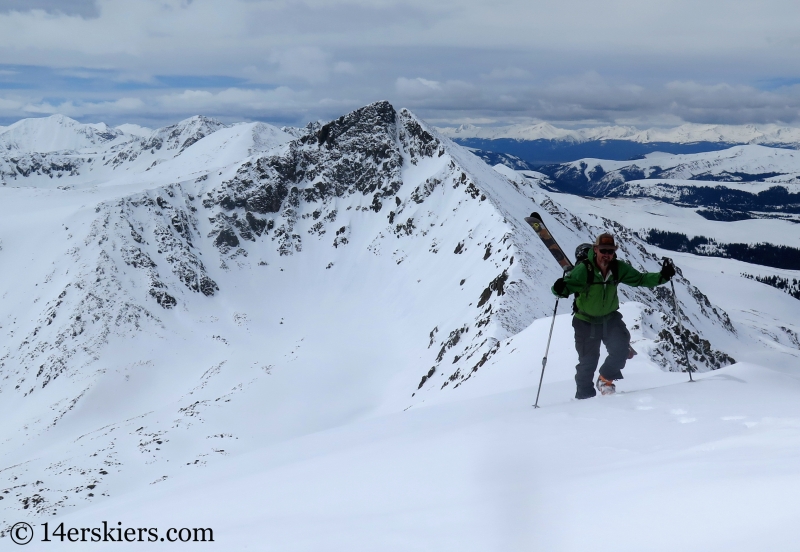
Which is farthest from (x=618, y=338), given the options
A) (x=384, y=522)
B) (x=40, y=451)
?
(x=40, y=451)

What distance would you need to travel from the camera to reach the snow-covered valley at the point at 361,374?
5453 millimetres

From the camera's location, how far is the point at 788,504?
3955 mm

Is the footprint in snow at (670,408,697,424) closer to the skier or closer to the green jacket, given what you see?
the skier

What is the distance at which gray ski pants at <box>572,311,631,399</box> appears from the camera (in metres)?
10.2

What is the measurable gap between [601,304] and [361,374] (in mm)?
51528

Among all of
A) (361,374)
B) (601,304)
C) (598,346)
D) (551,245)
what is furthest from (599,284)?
(361,374)

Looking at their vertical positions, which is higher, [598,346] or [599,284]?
[599,284]

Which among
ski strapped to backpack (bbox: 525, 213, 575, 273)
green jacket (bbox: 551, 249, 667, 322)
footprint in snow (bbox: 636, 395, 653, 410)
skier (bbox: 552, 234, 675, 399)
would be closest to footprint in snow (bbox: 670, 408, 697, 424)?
footprint in snow (bbox: 636, 395, 653, 410)

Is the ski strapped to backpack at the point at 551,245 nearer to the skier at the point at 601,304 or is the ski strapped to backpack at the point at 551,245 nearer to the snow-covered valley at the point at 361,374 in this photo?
the skier at the point at 601,304

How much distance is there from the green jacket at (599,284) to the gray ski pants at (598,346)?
21 cm

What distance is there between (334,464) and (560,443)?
361 cm

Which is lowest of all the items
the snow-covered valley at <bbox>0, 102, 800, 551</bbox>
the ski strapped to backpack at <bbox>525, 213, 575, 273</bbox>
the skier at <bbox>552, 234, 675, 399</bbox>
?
the snow-covered valley at <bbox>0, 102, 800, 551</bbox>

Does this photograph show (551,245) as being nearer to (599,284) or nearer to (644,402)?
(599,284)

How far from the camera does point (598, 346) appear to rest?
411 inches
